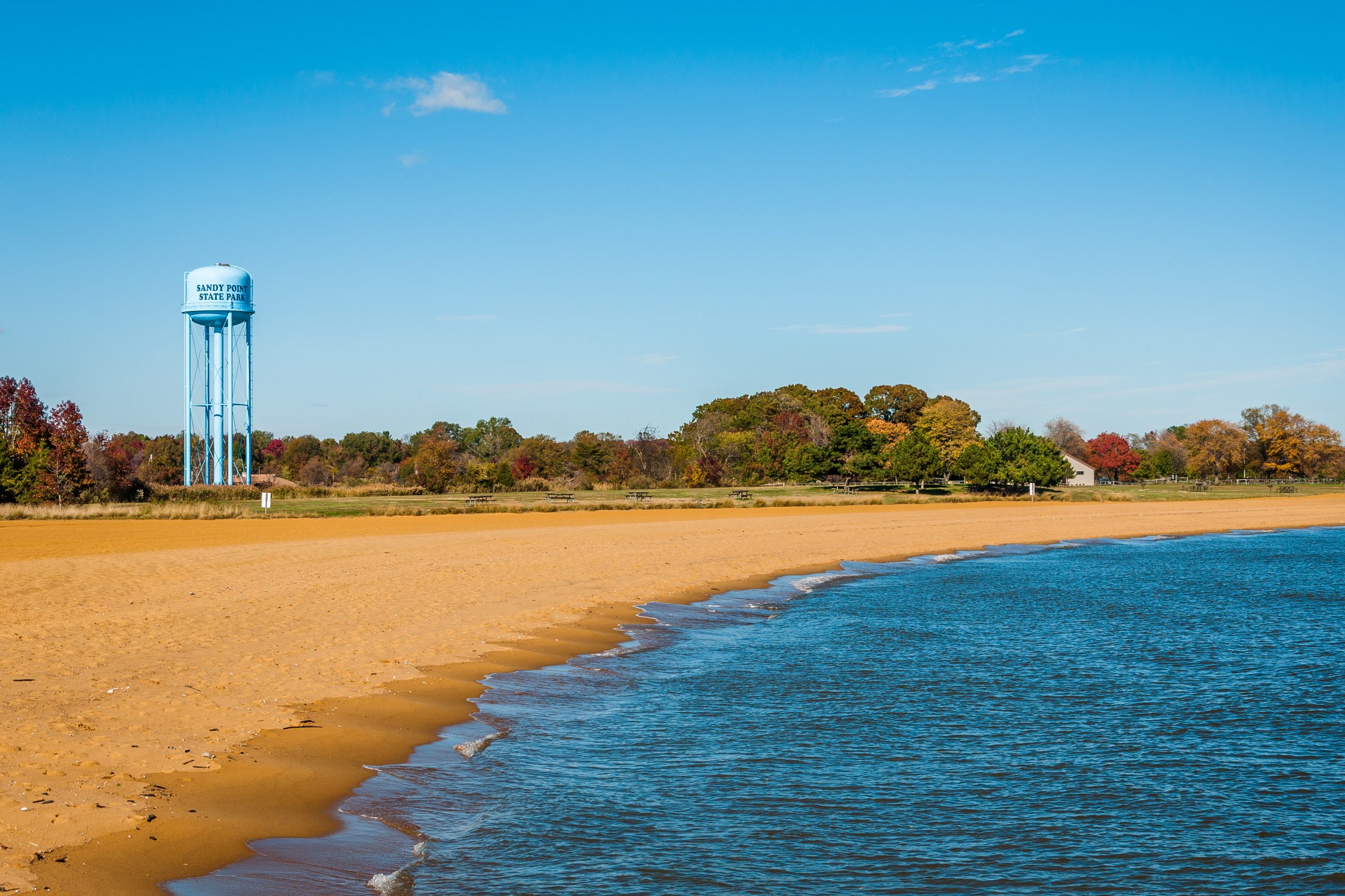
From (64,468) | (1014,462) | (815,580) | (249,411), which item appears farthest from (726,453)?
(815,580)

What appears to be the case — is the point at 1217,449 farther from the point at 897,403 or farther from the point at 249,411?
the point at 249,411

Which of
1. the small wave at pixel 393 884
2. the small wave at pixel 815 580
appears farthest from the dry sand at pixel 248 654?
the small wave at pixel 815 580

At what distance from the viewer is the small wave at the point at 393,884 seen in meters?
7.41

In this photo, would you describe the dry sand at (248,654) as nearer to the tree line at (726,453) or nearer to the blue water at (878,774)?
the blue water at (878,774)

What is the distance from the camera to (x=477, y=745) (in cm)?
1127

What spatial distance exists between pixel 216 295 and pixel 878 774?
7764 centimetres

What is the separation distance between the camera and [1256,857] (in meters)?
8.55

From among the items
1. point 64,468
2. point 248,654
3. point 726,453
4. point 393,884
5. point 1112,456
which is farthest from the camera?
point 1112,456

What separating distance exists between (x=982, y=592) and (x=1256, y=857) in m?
18.4

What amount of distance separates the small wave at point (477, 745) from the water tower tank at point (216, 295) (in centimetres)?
7406

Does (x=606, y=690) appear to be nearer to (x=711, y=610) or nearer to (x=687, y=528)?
(x=711, y=610)

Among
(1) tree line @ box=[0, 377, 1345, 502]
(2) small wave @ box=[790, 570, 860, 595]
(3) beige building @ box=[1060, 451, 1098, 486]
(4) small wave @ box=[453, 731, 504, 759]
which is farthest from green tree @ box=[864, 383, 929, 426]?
(4) small wave @ box=[453, 731, 504, 759]

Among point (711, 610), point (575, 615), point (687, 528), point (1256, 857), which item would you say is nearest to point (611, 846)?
point (1256, 857)

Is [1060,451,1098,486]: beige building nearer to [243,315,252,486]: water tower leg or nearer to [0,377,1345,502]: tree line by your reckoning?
[0,377,1345,502]: tree line
